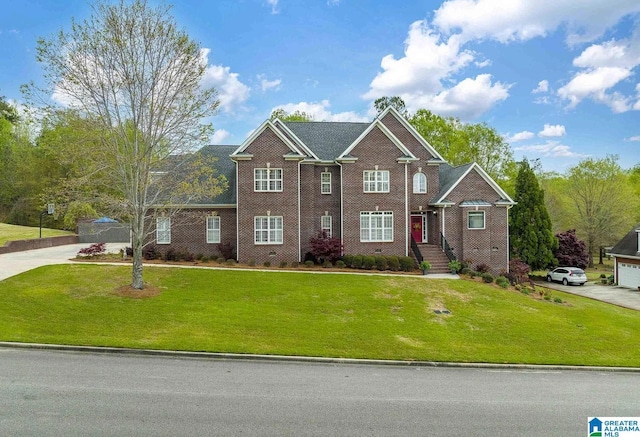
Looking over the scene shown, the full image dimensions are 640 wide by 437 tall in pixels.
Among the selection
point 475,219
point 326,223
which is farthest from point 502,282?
point 326,223

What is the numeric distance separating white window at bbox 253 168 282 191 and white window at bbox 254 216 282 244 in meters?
1.82

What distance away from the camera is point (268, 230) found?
23.2 meters

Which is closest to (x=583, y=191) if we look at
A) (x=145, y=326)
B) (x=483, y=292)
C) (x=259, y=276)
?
(x=483, y=292)

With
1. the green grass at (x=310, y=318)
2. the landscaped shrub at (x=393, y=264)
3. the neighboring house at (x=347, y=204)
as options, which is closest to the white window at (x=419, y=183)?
the neighboring house at (x=347, y=204)

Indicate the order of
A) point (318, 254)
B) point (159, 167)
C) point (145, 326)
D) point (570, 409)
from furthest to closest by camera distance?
point (318, 254), point (159, 167), point (145, 326), point (570, 409)

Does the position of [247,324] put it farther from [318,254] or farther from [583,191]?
[583,191]

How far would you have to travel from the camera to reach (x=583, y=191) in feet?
159

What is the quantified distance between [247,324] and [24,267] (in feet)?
45.2

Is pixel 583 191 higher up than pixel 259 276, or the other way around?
pixel 583 191

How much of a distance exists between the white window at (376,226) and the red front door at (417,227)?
2910 mm

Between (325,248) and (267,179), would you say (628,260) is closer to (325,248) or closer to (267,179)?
(325,248)

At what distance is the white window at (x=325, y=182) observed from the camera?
2552 cm

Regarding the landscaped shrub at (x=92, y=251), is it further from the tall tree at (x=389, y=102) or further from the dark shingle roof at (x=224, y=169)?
the tall tree at (x=389, y=102)

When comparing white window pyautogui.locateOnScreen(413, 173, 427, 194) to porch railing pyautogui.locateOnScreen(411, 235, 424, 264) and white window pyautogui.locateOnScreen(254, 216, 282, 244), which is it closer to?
porch railing pyautogui.locateOnScreen(411, 235, 424, 264)
